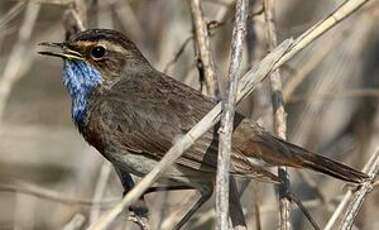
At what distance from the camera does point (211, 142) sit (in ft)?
16.0

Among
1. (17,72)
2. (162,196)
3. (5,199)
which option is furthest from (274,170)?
(5,199)

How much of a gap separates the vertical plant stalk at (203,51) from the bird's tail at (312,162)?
22.4 inches

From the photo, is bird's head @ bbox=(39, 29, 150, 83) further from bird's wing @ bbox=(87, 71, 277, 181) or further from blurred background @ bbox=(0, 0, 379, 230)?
blurred background @ bbox=(0, 0, 379, 230)

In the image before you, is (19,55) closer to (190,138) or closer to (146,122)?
(146,122)

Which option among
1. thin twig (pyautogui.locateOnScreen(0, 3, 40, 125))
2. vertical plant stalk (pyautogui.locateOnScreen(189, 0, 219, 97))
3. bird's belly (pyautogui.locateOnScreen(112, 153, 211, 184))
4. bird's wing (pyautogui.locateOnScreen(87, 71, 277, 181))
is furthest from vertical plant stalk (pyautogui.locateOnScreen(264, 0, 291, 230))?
thin twig (pyautogui.locateOnScreen(0, 3, 40, 125))

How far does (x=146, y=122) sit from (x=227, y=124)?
111 cm

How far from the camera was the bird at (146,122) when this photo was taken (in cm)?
487

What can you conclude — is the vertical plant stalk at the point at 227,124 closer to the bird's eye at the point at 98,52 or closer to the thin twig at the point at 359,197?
the thin twig at the point at 359,197

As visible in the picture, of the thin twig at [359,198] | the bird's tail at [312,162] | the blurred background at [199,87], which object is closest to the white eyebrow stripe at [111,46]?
the blurred background at [199,87]

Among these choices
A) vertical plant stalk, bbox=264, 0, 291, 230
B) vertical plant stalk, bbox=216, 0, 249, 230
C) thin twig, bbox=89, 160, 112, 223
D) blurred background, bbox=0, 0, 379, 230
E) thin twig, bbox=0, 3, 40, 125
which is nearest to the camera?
vertical plant stalk, bbox=216, 0, 249, 230

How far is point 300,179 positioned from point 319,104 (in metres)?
0.49

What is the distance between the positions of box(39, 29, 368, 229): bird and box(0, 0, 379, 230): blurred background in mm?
399

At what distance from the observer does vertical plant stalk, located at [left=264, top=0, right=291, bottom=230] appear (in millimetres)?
4711

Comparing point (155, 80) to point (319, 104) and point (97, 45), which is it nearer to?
point (97, 45)
